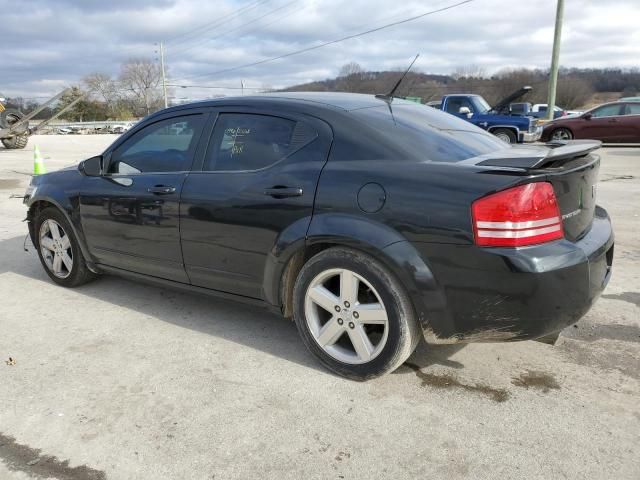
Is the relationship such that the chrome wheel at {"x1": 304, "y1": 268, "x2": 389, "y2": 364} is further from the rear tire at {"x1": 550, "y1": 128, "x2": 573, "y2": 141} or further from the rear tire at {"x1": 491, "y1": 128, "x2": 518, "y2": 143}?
the rear tire at {"x1": 550, "y1": 128, "x2": 573, "y2": 141}

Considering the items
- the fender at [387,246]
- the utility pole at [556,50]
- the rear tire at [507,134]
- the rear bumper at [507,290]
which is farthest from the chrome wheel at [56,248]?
the utility pole at [556,50]

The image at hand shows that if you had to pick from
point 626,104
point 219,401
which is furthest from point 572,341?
point 626,104

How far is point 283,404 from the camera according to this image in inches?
111

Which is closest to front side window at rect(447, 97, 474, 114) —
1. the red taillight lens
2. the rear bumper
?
the rear bumper

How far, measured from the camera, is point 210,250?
3461 millimetres

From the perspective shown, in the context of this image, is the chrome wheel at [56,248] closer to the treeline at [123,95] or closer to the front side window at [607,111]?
the front side window at [607,111]

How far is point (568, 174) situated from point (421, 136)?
0.84 metres

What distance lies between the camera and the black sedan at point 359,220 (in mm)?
2535

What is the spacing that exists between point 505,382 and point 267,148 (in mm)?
1927

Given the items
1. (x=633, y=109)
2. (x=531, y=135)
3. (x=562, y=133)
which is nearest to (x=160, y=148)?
(x=531, y=135)

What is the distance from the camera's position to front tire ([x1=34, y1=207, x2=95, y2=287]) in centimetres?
451

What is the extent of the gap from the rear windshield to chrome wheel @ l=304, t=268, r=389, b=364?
728 millimetres

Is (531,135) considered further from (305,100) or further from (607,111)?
(305,100)

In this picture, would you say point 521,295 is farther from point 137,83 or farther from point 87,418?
point 137,83
